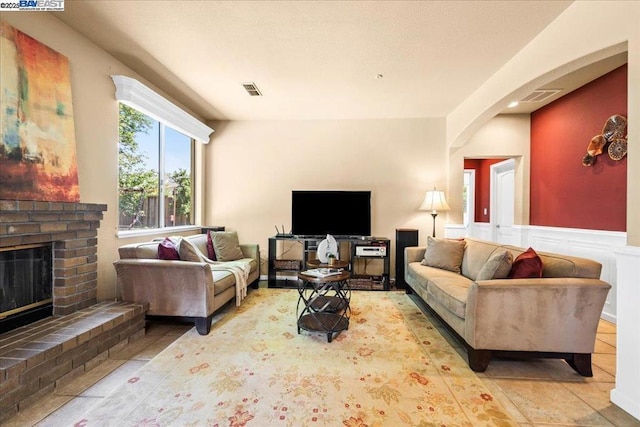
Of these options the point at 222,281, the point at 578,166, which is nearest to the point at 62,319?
the point at 222,281

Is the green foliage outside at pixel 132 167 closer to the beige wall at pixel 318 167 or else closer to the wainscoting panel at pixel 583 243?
the beige wall at pixel 318 167

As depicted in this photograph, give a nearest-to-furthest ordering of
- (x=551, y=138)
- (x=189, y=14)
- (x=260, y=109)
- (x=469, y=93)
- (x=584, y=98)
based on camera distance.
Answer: (x=189, y=14)
(x=584, y=98)
(x=469, y=93)
(x=551, y=138)
(x=260, y=109)

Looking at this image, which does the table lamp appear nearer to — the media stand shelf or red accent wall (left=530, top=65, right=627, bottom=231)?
the media stand shelf

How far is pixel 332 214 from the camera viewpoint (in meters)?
4.29

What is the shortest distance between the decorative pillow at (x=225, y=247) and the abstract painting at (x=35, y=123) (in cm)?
168

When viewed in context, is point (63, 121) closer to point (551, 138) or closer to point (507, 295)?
point (507, 295)

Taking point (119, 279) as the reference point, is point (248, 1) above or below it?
above

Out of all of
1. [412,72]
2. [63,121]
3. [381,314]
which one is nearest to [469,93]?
[412,72]

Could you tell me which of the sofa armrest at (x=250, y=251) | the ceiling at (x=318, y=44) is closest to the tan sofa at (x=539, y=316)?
the ceiling at (x=318, y=44)

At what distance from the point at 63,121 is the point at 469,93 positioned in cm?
428

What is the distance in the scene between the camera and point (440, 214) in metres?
4.50

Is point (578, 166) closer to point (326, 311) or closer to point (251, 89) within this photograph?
point (326, 311)

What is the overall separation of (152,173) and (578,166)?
5.33m

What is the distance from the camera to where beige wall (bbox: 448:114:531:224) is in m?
4.30
